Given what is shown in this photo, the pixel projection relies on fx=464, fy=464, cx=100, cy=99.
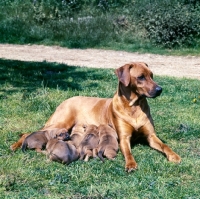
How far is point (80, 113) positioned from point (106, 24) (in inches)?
→ 416

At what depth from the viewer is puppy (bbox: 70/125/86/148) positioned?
5.62 metres

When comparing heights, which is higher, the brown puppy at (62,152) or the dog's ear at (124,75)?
the dog's ear at (124,75)

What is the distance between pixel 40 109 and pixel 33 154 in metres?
2.13

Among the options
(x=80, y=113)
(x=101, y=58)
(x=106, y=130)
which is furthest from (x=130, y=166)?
(x=101, y=58)

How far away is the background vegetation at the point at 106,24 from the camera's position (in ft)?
50.0

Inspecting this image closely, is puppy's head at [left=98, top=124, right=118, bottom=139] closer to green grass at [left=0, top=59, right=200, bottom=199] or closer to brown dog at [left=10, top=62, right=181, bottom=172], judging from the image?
brown dog at [left=10, top=62, right=181, bottom=172]

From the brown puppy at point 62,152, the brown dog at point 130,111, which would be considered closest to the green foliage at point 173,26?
the brown dog at point 130,111

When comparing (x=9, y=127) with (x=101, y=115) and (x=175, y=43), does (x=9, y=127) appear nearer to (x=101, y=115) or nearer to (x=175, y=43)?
(x=101, y=115)

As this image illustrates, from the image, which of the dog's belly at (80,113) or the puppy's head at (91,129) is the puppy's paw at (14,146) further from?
the puppy's head at (91,129)

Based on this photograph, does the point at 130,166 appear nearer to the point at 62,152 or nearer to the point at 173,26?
the point at 62,152

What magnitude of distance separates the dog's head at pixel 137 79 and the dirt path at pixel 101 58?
18.9ft

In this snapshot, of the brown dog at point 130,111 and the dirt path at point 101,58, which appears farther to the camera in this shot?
the dirt path at point 101,58

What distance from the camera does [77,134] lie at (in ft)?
19.3

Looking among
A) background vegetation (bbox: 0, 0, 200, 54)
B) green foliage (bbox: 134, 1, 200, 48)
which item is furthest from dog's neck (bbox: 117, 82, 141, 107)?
green foliage (bbox: 134, 1, 200, 48)
